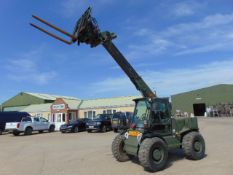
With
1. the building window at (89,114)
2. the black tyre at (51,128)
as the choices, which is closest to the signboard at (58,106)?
the building window at (89,114)

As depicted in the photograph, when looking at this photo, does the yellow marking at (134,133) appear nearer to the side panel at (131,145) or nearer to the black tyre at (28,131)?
the side panel at (131,145)

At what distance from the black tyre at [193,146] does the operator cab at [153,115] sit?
2.90ft

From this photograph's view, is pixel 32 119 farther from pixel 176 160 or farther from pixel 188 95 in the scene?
pixel 188 95

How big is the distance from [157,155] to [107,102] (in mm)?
36979

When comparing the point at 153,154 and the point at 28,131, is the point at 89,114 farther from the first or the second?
the point at 153,154

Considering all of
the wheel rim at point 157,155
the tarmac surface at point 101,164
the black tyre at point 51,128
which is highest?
the black tyre at point 51,128

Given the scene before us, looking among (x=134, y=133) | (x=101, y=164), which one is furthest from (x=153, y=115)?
(x=101, y=164)

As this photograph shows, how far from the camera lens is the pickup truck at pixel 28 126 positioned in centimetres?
3106

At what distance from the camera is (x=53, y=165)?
11.9 meters

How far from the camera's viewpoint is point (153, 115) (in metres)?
11.4

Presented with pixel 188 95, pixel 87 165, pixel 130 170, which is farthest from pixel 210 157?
pixel 188 95

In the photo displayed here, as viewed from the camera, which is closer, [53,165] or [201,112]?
[53,165]

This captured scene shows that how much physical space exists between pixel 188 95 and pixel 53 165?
48062 mm

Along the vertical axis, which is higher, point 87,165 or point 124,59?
point 124,59
